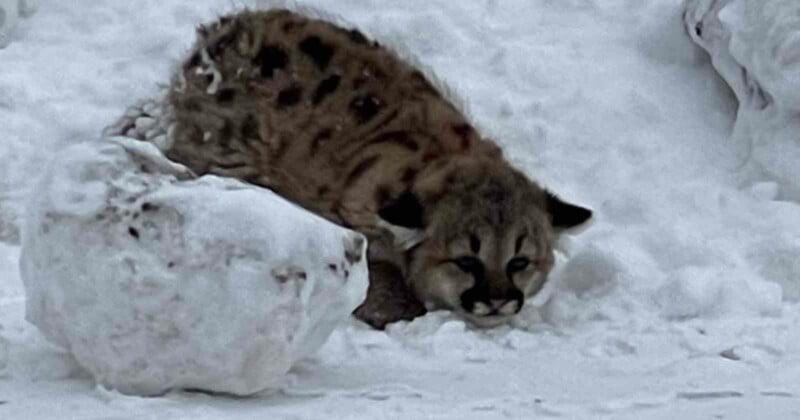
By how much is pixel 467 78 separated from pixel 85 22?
2.41 m

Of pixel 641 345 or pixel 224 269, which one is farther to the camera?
pixel 641 345

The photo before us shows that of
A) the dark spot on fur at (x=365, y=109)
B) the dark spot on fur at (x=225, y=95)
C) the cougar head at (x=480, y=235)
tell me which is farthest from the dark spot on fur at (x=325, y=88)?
the cougar head at (x=480, y=235)

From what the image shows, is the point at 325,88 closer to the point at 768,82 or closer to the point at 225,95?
the point at 225,95

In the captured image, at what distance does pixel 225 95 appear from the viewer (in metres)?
10.2

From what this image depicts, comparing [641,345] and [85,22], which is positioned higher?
[641,345]

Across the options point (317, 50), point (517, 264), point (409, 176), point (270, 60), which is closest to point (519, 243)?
point (517, 264)

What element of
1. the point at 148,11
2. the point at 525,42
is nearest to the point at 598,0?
the point at 525,42

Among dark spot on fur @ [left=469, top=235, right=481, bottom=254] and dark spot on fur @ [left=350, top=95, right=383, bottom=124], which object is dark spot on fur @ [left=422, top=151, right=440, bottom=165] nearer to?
dark spot on fur @ [left=350, top=95, right=383, bottom=124]

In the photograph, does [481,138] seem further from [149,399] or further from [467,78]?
[149,399]

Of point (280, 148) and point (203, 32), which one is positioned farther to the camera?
point (203, 32)

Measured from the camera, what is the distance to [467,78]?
37.8 ft

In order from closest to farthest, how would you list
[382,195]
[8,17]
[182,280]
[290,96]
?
1. [182,280]
2. [382,195]
3. [290,96]
4. [8,17]

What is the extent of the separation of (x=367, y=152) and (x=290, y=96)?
0.56 meters

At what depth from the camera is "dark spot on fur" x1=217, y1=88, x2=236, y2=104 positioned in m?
10.2
